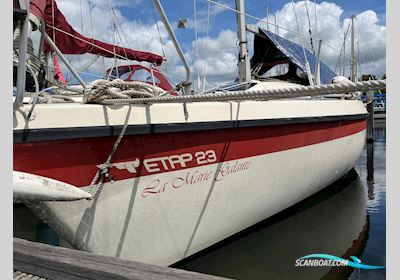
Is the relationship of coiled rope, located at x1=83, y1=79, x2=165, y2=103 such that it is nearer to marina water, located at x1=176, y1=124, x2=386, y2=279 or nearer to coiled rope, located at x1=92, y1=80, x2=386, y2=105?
coiled rope, located at x1=92, y1=80, x2=386, y2=105

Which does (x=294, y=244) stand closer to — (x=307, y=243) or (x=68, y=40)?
(x=307, y=243)

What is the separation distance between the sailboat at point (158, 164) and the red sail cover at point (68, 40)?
0.75 metres

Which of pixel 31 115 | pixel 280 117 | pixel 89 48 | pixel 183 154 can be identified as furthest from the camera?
pixel 89 48

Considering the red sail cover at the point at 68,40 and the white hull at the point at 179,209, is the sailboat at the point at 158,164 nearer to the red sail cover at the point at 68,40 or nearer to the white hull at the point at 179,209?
the white hull at the point at 179,209

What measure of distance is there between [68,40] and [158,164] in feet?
15.1

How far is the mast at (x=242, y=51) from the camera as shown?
4641mm

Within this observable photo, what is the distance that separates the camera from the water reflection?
312cm

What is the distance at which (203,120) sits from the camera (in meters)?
2.79

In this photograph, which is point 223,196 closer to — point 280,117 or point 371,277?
point 280,117

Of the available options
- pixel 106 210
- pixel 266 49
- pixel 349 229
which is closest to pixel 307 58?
pixel 266 49

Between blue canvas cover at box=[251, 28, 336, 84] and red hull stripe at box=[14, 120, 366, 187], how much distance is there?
2329 mm

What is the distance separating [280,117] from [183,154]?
3.83ft

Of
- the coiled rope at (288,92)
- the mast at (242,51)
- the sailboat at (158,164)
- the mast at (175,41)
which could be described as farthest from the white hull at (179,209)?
the mast at (242,51)

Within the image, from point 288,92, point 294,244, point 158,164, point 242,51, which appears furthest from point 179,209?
point 242,51
